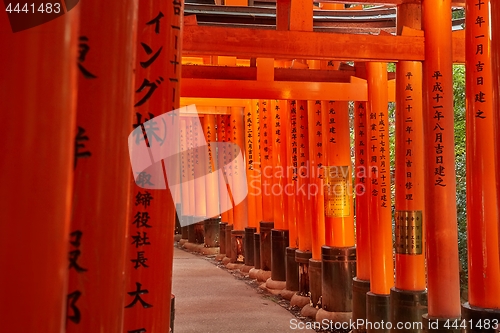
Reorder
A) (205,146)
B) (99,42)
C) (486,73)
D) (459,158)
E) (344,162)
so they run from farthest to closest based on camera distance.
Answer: (205,146)
(459,158)
(344,162)
(486,73)
(99,42)

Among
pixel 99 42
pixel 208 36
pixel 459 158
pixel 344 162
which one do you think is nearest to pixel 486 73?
pixel 208 36

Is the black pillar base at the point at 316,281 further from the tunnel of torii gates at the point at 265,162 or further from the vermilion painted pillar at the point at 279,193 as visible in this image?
the vermilion painted pillar at the point at 279,193

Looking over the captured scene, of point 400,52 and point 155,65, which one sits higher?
point 400,52

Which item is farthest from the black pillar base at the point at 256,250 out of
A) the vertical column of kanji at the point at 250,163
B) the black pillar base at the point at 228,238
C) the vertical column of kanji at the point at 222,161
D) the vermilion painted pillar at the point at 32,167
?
the vermilion painted pillar at the point at 32,167

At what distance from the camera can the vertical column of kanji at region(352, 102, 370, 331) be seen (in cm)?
686

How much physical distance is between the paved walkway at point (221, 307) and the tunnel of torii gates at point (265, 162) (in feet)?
1.84

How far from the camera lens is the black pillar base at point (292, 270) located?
9.65 m

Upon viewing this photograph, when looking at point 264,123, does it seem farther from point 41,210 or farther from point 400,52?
point 41,210

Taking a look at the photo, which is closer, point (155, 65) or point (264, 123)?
point (155, 65)

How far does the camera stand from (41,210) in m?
1.29

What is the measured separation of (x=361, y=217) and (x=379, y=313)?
3.92 ft

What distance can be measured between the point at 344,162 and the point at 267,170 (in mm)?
3659

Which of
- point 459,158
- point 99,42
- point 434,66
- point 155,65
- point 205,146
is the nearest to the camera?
point 99,42

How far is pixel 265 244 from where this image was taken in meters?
11.3
